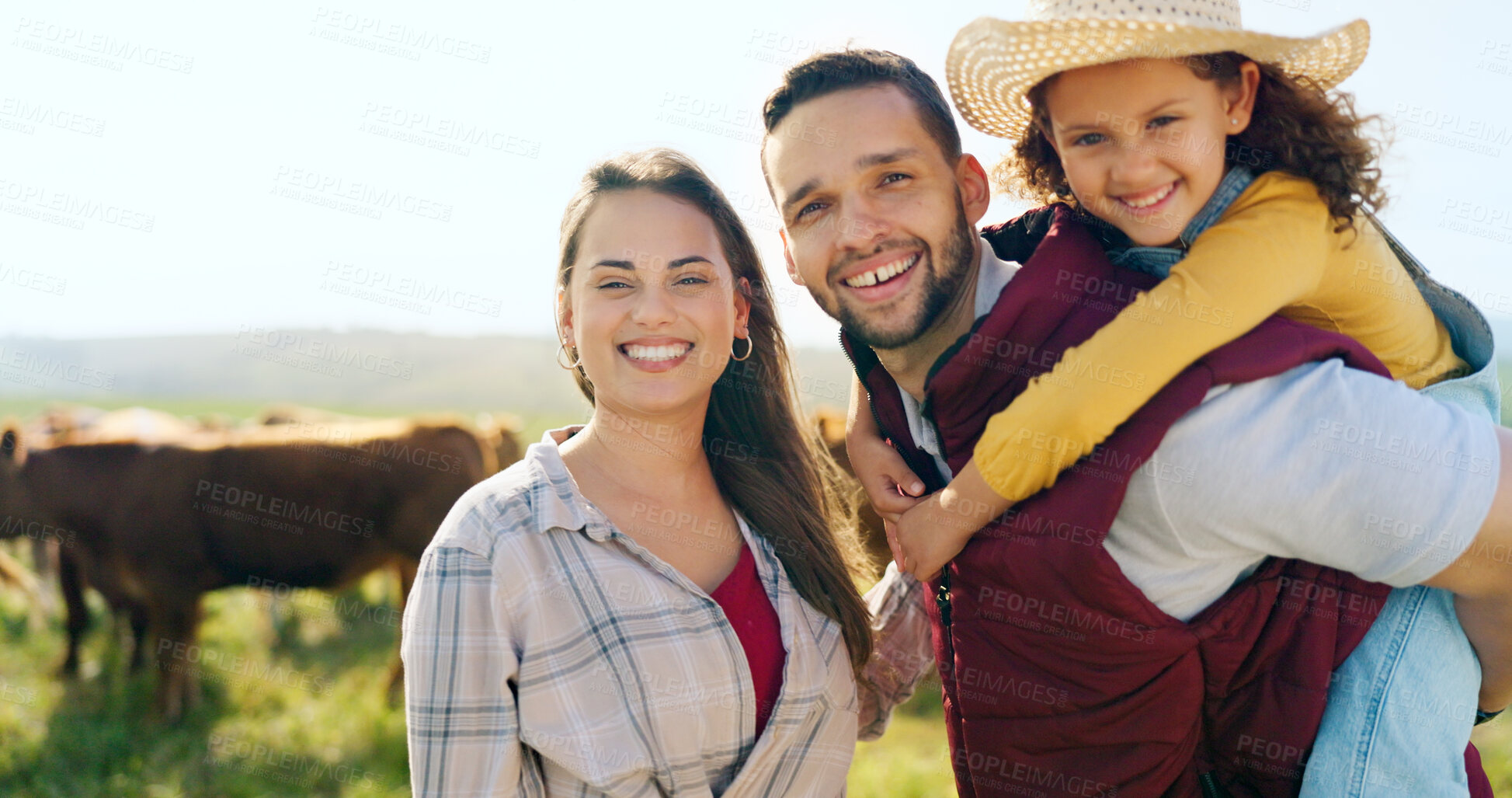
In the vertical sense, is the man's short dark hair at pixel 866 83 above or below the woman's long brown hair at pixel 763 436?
above

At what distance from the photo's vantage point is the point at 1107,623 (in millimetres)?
1728

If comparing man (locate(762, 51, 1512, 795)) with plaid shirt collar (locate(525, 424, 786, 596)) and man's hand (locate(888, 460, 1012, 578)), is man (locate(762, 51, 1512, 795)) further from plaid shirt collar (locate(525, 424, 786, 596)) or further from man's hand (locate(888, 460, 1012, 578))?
plaid shirt collar (locate(525, 424, 786, 596))

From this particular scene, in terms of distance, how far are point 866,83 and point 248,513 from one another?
17.4ft

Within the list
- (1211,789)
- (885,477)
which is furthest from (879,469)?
(1211,789)

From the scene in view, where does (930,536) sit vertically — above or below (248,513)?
above

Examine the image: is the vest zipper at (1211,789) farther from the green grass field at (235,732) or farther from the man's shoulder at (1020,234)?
the green grass field at (235,732)

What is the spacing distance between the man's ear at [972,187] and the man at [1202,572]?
149mm

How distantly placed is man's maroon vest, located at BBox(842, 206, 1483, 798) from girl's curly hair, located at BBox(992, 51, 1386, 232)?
0.39 m

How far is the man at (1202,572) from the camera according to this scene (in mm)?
1600

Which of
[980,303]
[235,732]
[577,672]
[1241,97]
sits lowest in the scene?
[235,732]

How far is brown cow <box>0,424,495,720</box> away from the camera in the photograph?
18.9 feet

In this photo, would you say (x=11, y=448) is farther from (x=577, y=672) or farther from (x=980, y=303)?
(x=980, y=303)

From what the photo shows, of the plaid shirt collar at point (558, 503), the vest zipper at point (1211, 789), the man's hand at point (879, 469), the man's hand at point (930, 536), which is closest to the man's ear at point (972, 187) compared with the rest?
the man's hand at point (879, 469)

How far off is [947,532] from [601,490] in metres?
0.87
